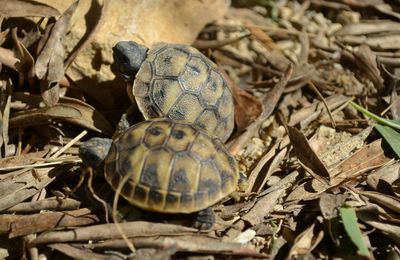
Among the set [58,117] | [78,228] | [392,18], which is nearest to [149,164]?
[78,228]

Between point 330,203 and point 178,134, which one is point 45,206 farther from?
point 330,203

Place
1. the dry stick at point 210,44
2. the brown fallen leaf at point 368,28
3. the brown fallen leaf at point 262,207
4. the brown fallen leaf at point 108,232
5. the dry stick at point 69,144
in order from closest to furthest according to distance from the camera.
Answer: the brown fallen leaf at point 108,232, the brown fallen leaf at point 262,207, the dry stick at point 69,144, the dry stick at point 210,44, the brown fallen leaf at point 368,28

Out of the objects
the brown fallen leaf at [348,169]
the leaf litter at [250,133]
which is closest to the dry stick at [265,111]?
the leaf litter at [250,133]

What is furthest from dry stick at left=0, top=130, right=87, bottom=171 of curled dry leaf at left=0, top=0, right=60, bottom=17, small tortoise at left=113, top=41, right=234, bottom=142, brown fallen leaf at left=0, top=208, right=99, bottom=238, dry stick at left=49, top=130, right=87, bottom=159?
curled dry leaf at left=0, top=0, right=60, bottom=17

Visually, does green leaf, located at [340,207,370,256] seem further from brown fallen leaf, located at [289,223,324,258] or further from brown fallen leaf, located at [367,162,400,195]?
brown fallen leaf, located at [367,162,400,195]

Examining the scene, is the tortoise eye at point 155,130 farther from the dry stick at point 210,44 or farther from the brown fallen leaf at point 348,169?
the dry stick at point 210,44

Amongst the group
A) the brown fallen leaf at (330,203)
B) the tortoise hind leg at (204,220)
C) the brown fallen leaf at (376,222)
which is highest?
the brown fallen leaf at (330,203)
